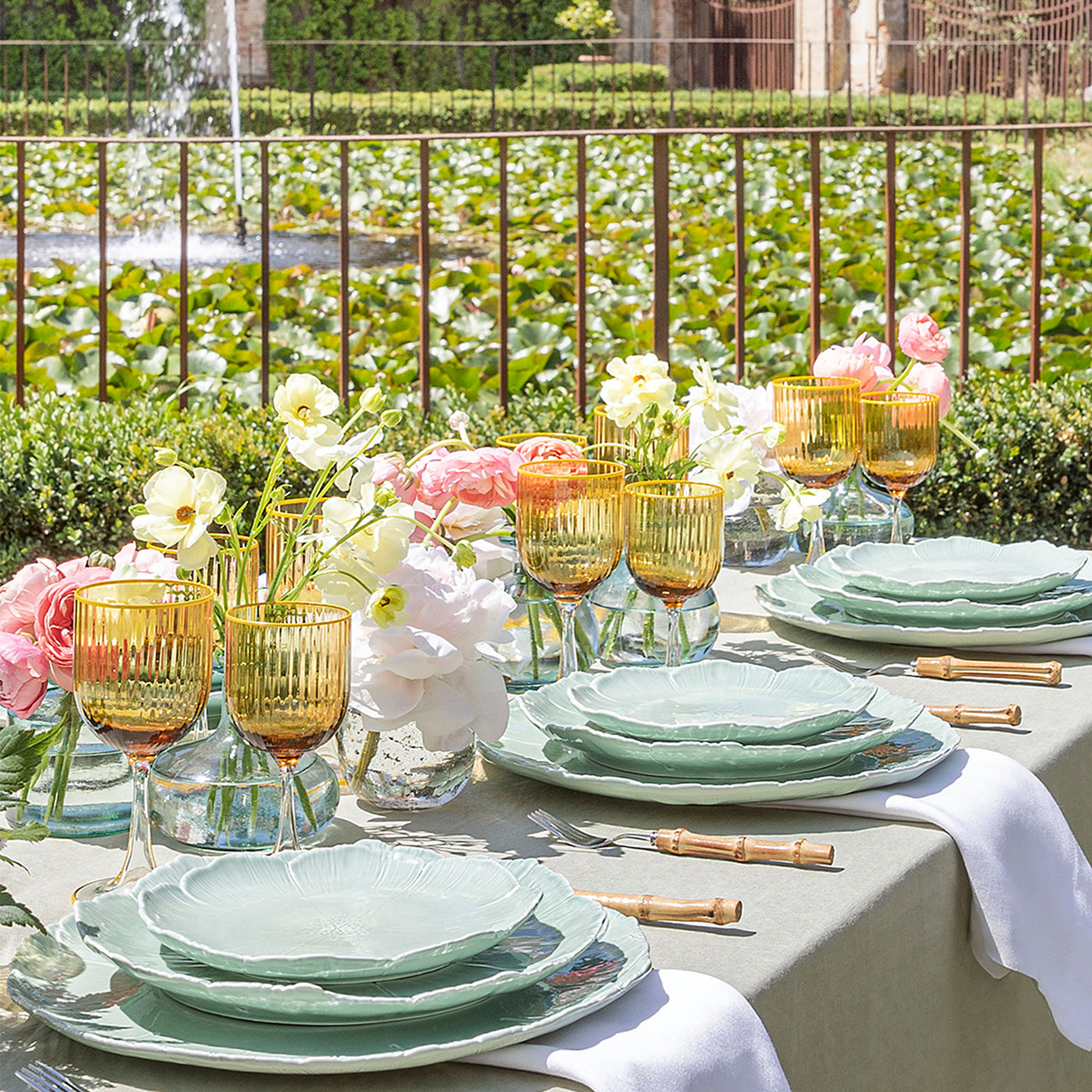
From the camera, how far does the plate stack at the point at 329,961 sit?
2.67 ft

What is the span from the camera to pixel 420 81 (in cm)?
1942

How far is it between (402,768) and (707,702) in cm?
30

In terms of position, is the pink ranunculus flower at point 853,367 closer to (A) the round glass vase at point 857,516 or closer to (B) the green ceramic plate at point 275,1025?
(A) the round glass vase at point 857,516

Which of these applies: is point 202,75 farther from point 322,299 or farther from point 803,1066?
point 803,1066

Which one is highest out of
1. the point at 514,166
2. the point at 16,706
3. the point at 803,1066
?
the point at 514,166

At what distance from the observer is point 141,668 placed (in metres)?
0.99

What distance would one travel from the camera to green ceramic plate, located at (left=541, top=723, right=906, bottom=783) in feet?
3.92

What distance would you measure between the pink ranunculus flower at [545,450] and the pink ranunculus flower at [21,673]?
525mm

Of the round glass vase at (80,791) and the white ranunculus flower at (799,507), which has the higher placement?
the white ranunculus flower at (799,507)

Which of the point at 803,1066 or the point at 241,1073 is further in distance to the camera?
the point at 803,1066

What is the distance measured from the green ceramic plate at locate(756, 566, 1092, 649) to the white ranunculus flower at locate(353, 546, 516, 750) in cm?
56

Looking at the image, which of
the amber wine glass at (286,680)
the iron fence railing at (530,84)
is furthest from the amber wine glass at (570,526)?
the iron fence railing at (530,84)

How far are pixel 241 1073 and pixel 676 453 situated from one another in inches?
44.5

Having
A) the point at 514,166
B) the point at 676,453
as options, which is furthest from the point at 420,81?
the point at 676,453
